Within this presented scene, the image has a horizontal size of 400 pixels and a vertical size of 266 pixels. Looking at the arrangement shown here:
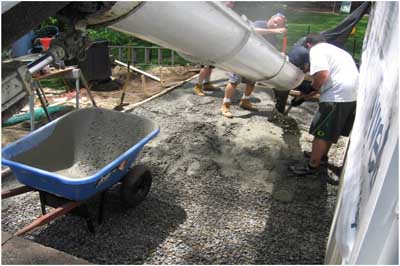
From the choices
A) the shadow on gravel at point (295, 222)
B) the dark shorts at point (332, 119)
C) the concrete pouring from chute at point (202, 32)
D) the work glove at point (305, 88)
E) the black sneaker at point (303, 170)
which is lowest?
the shadow on gravel at point (295, 222)

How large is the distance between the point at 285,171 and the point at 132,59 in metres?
5.42

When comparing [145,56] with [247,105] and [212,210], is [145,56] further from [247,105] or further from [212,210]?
[212,210]

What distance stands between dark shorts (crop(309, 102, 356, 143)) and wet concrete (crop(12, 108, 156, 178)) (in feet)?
5.81

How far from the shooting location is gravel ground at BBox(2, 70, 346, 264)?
3053mm

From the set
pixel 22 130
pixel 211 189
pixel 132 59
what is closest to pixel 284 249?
pixel 211 189

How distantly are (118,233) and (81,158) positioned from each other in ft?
3.22

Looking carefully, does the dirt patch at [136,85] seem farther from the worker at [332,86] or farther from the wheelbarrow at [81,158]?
the worker at [332,86]

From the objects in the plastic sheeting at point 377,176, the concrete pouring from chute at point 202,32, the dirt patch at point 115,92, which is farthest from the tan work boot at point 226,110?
the plastic sheeting at point 377,176

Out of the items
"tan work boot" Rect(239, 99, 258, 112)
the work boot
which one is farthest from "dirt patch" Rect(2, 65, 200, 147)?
"tan work boot" Rect(239, 99, 258, 112)

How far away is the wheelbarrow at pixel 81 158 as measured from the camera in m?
2.85

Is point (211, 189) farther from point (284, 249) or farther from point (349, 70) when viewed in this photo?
point (349, 70)

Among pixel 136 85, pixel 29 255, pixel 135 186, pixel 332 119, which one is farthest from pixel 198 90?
pixel 29 255

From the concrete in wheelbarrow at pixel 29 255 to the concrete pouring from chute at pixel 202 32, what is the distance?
1577mm

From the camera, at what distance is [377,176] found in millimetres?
1513
